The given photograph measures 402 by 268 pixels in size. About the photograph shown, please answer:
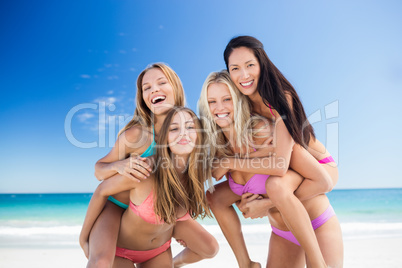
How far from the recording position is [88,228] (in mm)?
3211

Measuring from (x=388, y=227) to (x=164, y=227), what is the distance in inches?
499

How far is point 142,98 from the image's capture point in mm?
3727

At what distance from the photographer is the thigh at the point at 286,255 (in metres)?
3.61

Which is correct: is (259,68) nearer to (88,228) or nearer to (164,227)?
(164,227)

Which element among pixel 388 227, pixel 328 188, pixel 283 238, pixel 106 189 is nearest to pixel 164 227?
pixel 106 189

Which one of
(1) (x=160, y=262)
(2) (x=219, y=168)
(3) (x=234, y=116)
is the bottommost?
(1) (x=160, y=262)

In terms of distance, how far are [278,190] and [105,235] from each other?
1653 mm

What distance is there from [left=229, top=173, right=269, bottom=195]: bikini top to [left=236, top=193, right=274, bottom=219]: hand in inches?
2.0

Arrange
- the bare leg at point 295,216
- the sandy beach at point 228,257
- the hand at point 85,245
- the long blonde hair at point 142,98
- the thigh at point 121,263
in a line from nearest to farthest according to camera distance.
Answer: the bare leg at point 295,216
the hand at point 85,245
the thigh at point 121,263
the long blonde hair at point 142,98
the sandy beach at point 228,257

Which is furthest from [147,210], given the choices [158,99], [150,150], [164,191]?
[158,99]

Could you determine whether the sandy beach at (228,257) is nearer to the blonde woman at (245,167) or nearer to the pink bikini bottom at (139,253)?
the pink bikini bottom at (139,253)

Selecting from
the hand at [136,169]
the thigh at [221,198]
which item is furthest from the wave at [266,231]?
the hand at [136,169]

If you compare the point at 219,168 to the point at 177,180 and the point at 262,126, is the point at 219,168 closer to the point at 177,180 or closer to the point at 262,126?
the point at 177,180

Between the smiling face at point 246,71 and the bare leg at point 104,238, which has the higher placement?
the smiling face at point 246,71
